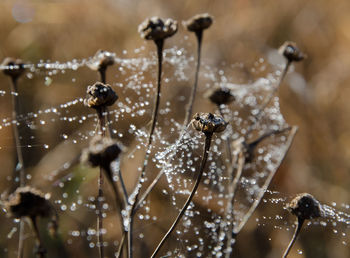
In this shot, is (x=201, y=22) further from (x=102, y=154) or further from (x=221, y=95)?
(x=102, y=154)

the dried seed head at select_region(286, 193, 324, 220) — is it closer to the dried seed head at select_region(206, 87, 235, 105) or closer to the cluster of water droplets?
the dried seed head at select_region(206, 87, 235, 105)

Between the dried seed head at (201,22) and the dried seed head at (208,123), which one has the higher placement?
the dried seed head at (201,22)

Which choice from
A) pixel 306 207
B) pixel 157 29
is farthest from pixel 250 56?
pixel 306 207

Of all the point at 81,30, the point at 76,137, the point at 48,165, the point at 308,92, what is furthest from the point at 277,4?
the point at 48,165

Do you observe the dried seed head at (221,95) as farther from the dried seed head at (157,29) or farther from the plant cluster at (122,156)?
the dried seed head at (157,29)

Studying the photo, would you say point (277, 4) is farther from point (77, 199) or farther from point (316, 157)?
point (77, 199)

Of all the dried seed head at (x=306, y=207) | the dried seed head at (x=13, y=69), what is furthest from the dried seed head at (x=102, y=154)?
the dried seed head at (x=13, y=69)

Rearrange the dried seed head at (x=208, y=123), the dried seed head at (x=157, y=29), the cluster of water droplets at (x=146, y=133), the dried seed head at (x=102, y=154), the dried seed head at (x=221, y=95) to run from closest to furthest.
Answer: the dried seed head at (x=102, y=154), the dried seed head at (x=208, y=123), the dried seed head at (x=157, y=29), the dried seed head at (x=221, y=95), the cluster of water droplets at (x=146, y=133)
